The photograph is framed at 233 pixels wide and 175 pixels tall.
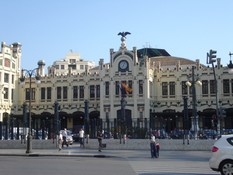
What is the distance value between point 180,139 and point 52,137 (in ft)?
37.4

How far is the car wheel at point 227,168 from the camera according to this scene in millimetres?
13219

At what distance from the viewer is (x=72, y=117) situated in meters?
60.3

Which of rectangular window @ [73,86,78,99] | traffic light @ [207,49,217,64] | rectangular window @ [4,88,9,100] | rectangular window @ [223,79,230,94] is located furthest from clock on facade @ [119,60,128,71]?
traffic light @ [207,49,217,64]

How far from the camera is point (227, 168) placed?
13.2 metres

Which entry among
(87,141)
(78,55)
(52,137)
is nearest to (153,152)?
(87,141)

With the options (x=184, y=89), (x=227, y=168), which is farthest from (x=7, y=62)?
(x=227, y=168)

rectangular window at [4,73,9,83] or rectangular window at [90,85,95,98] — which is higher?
rectangular window at [4,73,9,83]

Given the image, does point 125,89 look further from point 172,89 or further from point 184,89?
point 184,89

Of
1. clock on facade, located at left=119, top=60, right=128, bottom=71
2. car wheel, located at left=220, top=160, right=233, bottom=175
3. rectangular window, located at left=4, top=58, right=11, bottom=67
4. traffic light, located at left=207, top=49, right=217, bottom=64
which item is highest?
rectangular window, located at left=4, top=58, right=11, bottom=67

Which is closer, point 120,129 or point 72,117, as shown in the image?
point 120,129

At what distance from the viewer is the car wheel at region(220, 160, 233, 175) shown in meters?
13.2

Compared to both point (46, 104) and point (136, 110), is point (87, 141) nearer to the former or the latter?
point (136, 110)

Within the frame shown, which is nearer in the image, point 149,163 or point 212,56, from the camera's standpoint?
point 149,163

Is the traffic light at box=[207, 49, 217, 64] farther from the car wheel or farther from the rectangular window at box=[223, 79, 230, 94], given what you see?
the rectangular window at box=[223, 79, 230, 94]
